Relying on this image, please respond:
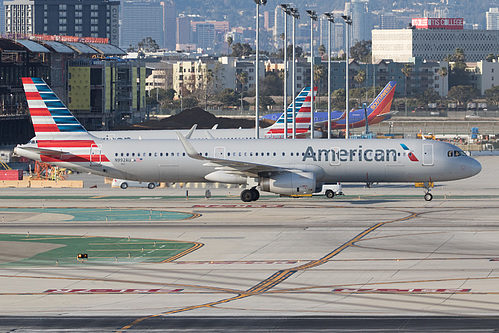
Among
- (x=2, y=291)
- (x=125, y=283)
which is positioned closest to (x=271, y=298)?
(x=125, y=283)

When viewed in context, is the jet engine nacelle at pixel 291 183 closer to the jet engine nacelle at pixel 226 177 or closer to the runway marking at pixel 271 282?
the jet engine nacelle at pixel 226 177

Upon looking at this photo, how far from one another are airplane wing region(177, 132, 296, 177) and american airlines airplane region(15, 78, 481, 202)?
0.07 metres

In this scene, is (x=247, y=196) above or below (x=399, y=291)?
above

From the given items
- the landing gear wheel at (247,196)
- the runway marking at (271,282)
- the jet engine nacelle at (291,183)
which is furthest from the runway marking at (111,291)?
the landing gear wheel at (247,196)

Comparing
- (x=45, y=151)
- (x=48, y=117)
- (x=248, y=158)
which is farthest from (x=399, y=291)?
(x=48, y=117)

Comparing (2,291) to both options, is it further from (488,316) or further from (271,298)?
(488,316)

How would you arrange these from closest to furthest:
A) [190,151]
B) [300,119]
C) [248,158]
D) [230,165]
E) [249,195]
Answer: [190,151], [230,165], [248,158], [249,195], [300,119]

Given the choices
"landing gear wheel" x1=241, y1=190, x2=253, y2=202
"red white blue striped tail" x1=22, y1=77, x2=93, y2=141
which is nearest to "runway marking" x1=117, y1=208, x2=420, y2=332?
"landing gear wheel" x1=241, y1=190, x2=253, y2=202

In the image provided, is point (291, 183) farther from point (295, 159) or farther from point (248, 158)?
point (248, 158)

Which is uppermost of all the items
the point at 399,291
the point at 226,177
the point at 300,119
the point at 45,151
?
the point at 300,119

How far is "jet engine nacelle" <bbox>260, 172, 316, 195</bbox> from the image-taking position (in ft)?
206

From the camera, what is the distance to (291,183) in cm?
6294

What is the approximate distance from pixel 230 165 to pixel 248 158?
8.65 ft

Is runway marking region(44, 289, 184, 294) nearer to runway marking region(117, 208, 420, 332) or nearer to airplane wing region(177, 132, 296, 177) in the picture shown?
runway marking region(117, 208, 420, 332)
